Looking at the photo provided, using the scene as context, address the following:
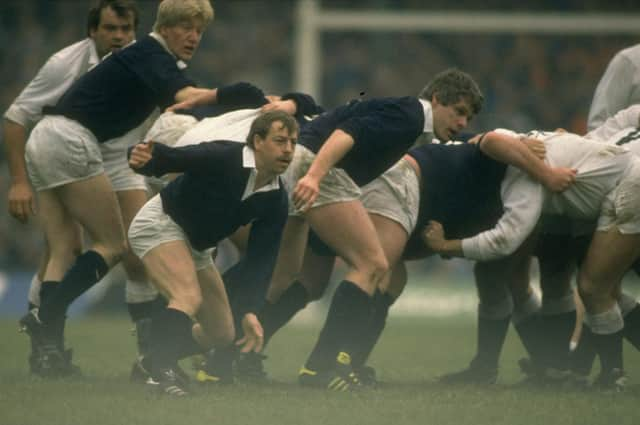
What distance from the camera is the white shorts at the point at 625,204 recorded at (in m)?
7.21

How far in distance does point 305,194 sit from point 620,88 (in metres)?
2.75

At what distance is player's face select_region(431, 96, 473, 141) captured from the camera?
7531 millimetres

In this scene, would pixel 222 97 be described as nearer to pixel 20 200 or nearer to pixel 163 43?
pixel 163 43

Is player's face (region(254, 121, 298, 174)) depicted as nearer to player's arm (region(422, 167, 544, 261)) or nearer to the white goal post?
player's arm (region(422, 167, 544, 261))

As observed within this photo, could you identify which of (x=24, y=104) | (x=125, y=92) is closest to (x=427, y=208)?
(x=125, y=92)

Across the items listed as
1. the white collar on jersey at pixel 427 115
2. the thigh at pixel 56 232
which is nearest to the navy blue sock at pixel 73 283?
the thigh at pixel 56 232

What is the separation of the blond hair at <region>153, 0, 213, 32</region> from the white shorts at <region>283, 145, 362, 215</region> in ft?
2.98

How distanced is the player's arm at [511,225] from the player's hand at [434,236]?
0.07 metres

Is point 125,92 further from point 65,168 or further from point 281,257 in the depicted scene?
point 281,257

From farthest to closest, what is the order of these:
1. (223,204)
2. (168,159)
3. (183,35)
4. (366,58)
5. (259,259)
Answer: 1. (366,58)
2. (183,35)
3. (259,259)
4. (223,204)
5. (168,159)

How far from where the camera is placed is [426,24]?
542 inches

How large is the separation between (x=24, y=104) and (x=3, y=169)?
6.49 m

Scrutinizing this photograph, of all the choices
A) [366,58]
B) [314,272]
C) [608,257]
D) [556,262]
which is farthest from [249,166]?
[366,58]

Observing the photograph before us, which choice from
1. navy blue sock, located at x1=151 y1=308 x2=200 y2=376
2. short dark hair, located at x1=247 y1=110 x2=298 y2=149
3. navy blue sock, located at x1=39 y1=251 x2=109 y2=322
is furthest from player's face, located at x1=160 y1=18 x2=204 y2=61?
navy blue sock, located at x1=151 y1=308 x2=200 y2=376
